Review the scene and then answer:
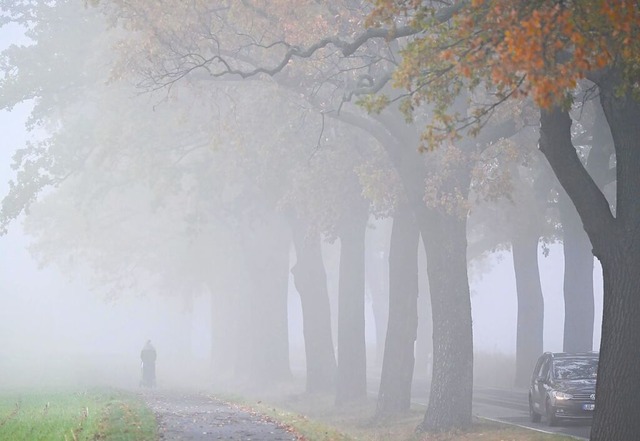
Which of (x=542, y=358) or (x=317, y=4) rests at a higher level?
(x=317, y=4)

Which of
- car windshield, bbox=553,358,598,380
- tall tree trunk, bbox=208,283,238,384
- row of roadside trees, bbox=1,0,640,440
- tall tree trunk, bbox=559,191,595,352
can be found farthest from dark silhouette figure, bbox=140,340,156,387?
car windshield, bbox=553,358,598,380

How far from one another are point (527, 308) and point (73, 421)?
1053 inches

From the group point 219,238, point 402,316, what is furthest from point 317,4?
point 219,238

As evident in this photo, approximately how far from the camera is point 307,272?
4162cm

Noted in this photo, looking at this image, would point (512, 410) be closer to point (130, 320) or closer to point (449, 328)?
point (449, 328)

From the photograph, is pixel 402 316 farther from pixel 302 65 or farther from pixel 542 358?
pixel 302 65

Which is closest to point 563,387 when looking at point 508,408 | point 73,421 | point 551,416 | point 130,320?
point 551,416

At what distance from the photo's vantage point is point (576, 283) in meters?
36.9

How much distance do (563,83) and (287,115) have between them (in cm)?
2164

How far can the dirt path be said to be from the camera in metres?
18.6

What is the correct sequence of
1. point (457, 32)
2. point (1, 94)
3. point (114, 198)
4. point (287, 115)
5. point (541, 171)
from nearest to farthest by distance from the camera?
1. point (457, 32)
2. point (287, 115)
3. point (1, 94)
4. point (541, 171)
5. point (114, 198)

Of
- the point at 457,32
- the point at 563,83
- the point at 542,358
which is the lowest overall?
the point at 542,358

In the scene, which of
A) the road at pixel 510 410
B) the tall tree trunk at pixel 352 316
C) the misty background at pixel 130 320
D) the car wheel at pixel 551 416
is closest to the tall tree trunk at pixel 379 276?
the misty background at pixel 130 320

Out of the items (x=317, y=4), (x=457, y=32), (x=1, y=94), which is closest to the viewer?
(x=457, y=32)
